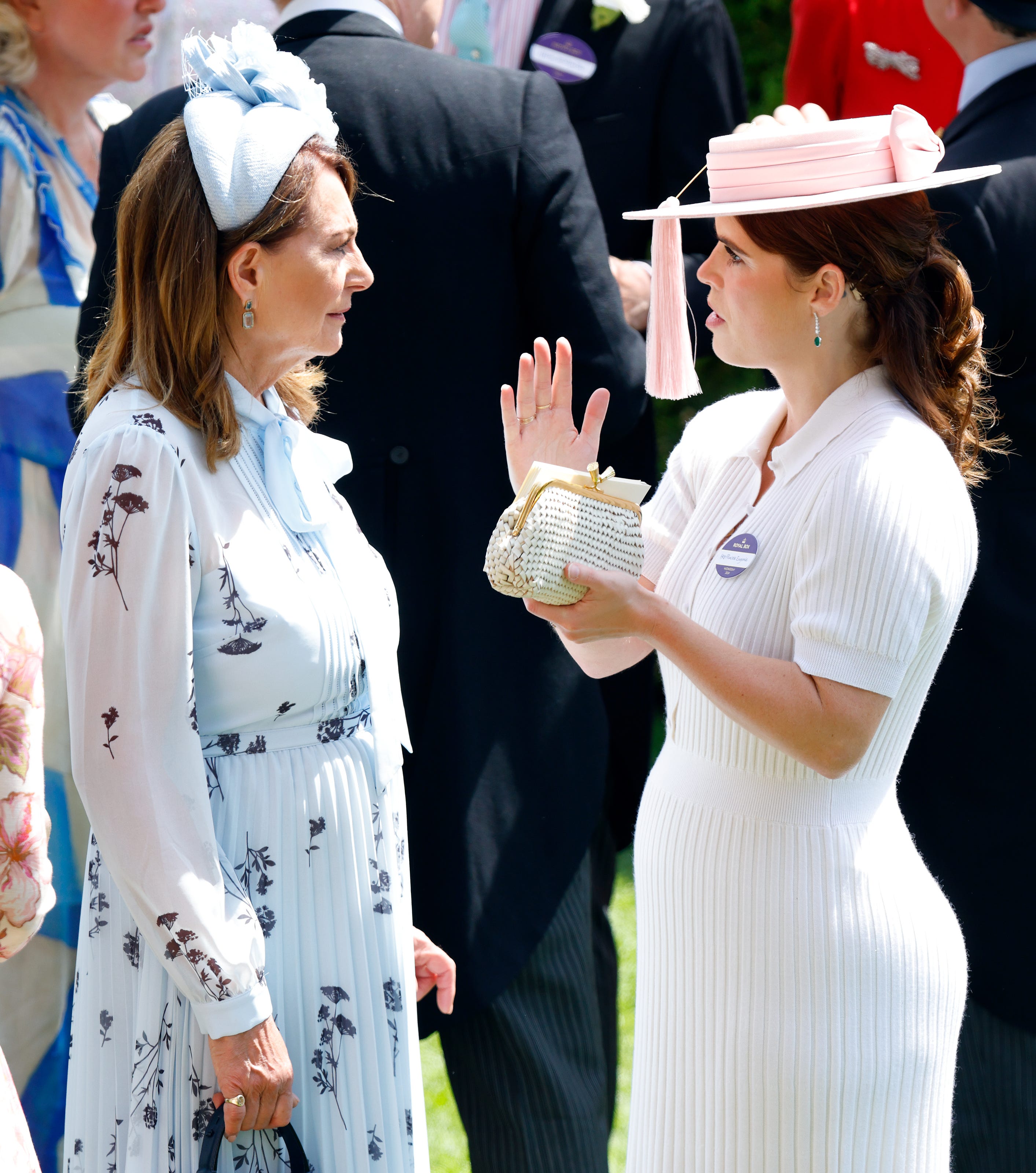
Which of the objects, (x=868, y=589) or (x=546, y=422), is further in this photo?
(x=546, y=422)

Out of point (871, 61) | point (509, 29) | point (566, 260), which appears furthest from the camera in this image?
point (871, 61)

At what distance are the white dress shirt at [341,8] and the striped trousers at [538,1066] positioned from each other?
5.43 ft

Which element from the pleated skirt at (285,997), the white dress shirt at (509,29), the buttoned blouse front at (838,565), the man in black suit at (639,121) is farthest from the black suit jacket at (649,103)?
the pleated skirt at (285,997)

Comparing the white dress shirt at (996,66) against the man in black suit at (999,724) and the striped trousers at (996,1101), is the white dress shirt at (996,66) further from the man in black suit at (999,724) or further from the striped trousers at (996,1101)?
the striped trousers at (996,1101)

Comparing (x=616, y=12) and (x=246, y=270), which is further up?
(x=616, y=12)

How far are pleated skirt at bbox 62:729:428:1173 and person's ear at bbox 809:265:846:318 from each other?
871 millimetres

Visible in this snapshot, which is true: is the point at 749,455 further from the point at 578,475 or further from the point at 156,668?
the point at 156,668

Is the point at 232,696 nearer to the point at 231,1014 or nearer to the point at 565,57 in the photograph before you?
the point at 231,1014

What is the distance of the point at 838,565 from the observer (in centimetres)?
177

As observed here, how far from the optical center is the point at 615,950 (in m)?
3.16

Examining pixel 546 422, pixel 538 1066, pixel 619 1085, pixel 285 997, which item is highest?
pixel 546 422

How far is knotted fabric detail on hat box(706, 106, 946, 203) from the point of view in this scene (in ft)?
6.06

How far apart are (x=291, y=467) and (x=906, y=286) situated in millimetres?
887

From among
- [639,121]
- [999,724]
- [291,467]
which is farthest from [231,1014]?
[639,121]
